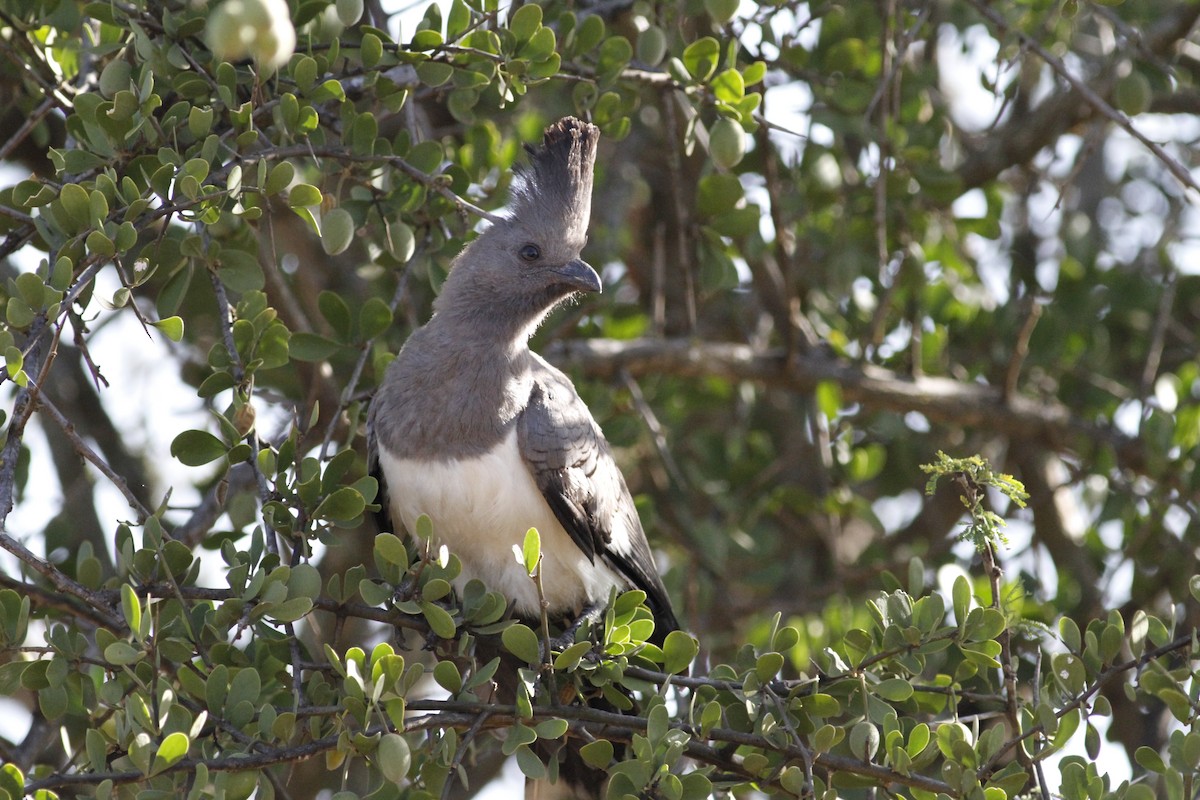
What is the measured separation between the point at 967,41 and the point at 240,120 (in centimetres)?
388

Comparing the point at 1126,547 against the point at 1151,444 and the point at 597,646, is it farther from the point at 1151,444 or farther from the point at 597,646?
the point at 597,646

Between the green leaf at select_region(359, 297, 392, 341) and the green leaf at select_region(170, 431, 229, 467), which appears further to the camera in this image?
the green leaf at select_region(359, 297, 392, 341)

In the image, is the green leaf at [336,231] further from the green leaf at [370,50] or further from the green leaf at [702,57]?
the green leaf at [702,57]

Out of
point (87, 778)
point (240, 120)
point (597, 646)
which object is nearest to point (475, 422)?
point (597, 646)

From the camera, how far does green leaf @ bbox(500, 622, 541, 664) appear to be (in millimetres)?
2824

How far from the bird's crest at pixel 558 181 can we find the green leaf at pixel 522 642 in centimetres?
172

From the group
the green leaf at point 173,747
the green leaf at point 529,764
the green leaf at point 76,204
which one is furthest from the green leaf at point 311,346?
the green leaf at point 173,747

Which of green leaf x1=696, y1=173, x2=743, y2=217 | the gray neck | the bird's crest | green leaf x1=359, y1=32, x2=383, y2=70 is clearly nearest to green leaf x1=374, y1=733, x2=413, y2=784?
the gray neck

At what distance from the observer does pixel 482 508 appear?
3660mm

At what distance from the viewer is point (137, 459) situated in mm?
5285

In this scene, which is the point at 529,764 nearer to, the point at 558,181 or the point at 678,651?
the point at 678,651

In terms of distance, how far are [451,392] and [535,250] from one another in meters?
0.68

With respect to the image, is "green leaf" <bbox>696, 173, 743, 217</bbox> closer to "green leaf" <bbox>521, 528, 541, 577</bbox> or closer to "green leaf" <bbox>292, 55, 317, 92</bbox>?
"green leaf" <bbox>292, 55, 317, 92</bbox>

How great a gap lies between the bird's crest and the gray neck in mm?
470
